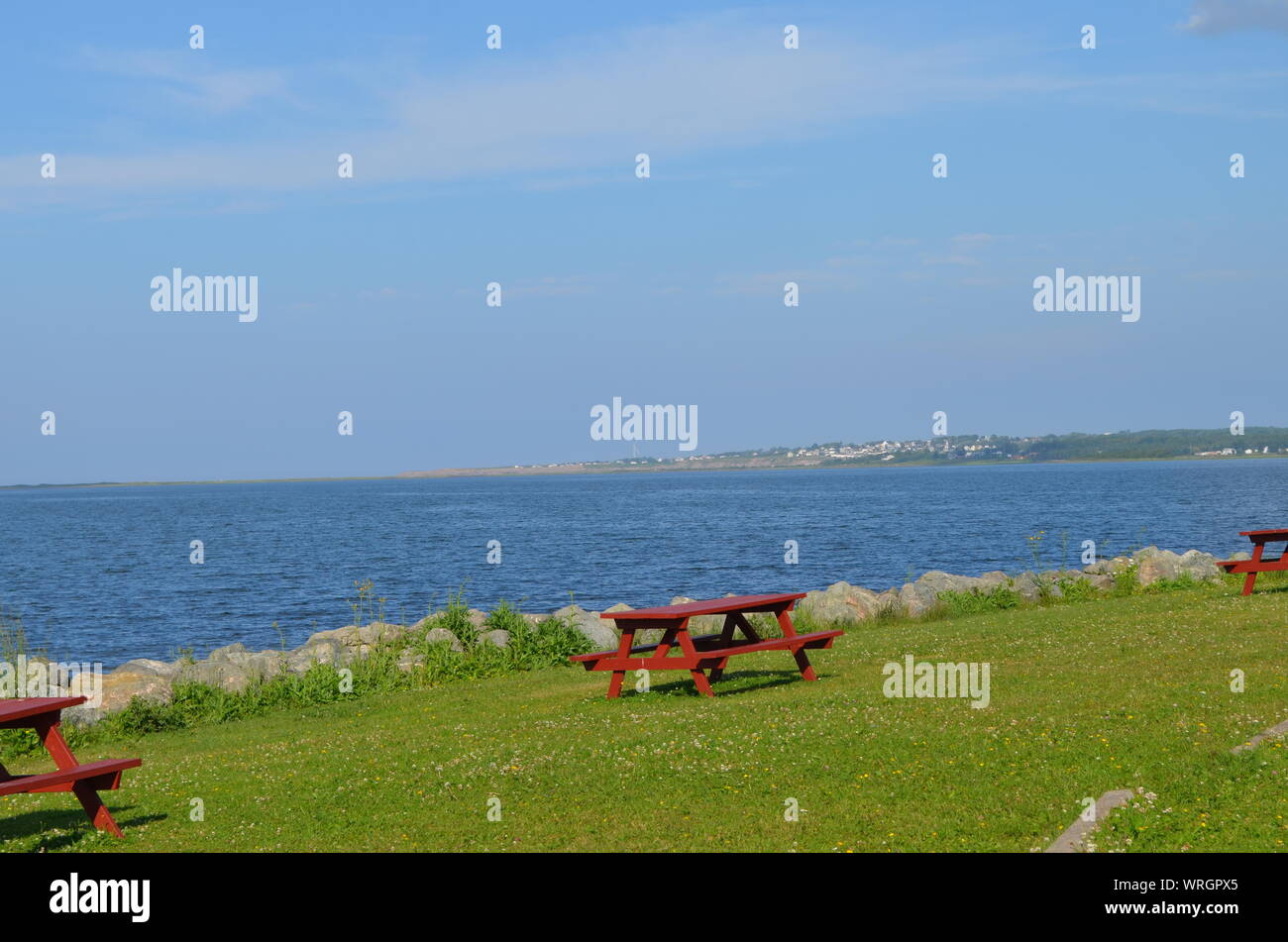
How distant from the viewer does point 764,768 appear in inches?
412

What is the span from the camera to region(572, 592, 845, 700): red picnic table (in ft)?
48.5

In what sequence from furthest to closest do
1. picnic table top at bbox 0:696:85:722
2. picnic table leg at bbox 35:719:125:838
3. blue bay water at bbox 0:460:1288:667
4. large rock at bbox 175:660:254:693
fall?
blue bay water at bbox 0:460:1288:667 < large rock at bbox 175:660:254:693 < picnic table leg at bbox 35:719:125:838 < picnic table top at bbox 0:696:85:722

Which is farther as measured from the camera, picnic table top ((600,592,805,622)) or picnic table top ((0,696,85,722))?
picnic table top ((600,592,805,622))

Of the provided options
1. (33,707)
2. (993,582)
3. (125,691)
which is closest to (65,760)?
(33,707)

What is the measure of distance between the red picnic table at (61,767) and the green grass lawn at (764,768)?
0.31m

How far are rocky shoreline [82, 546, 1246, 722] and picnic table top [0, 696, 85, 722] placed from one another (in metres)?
8.63

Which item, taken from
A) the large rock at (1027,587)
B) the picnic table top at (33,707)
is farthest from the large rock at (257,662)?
the large rock at (1027,587)

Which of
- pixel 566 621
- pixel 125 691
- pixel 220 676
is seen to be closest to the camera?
pixel 125 691

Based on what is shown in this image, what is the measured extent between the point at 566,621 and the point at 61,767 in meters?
13.6

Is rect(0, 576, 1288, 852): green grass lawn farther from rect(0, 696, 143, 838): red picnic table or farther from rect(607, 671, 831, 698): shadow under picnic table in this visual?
rect(0, 696, 143, 838): red picnic table

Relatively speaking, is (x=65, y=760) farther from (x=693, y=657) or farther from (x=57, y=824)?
(x=693, y=657)

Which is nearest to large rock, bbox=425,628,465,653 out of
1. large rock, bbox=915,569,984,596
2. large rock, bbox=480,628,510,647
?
large rock, bbox=480,628,510,647
